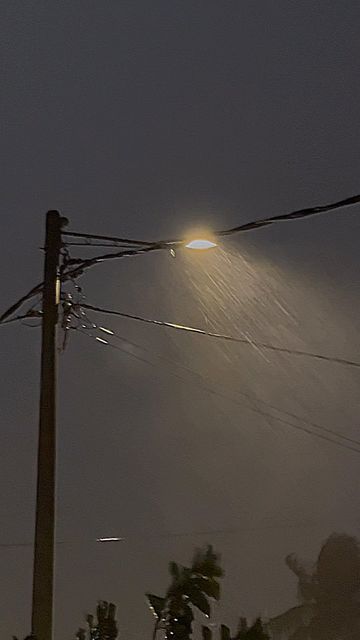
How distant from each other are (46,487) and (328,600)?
16.0 m

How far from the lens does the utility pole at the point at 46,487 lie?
835cm

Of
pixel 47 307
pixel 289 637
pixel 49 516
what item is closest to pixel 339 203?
pixel 47 307

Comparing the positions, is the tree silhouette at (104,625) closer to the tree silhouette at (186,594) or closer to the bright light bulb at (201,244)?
the tree silhouette at (186,594)

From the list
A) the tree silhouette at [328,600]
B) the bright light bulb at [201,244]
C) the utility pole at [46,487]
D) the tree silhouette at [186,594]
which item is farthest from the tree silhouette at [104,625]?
the tree silhouette at [328,600]

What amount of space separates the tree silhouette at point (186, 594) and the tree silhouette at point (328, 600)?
13915 millimetres

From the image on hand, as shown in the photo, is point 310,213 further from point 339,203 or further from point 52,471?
point 52,471

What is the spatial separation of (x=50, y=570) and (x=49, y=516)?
41 centimetres

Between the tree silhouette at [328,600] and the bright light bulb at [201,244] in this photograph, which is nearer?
the bright light bulb at [201,244]

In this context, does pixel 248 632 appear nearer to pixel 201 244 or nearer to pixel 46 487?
pixel 46 487

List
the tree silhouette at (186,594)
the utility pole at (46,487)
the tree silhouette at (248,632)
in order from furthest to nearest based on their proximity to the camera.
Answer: the tree silhouette at (186,594) → the tree silhouette at (248,632) → the utility pole at (46,487)

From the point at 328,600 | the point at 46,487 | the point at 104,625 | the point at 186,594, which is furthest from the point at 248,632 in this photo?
the point at 328,600

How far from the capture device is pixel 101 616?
A: 9.42 meters

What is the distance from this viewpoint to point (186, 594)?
880 cm

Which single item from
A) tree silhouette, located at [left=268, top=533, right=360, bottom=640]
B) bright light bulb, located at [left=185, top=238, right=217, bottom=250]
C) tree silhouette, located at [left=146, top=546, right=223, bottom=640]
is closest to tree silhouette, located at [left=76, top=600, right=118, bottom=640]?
tree silhouette, located at [left=146, top=546, right=223, bottom=640]
